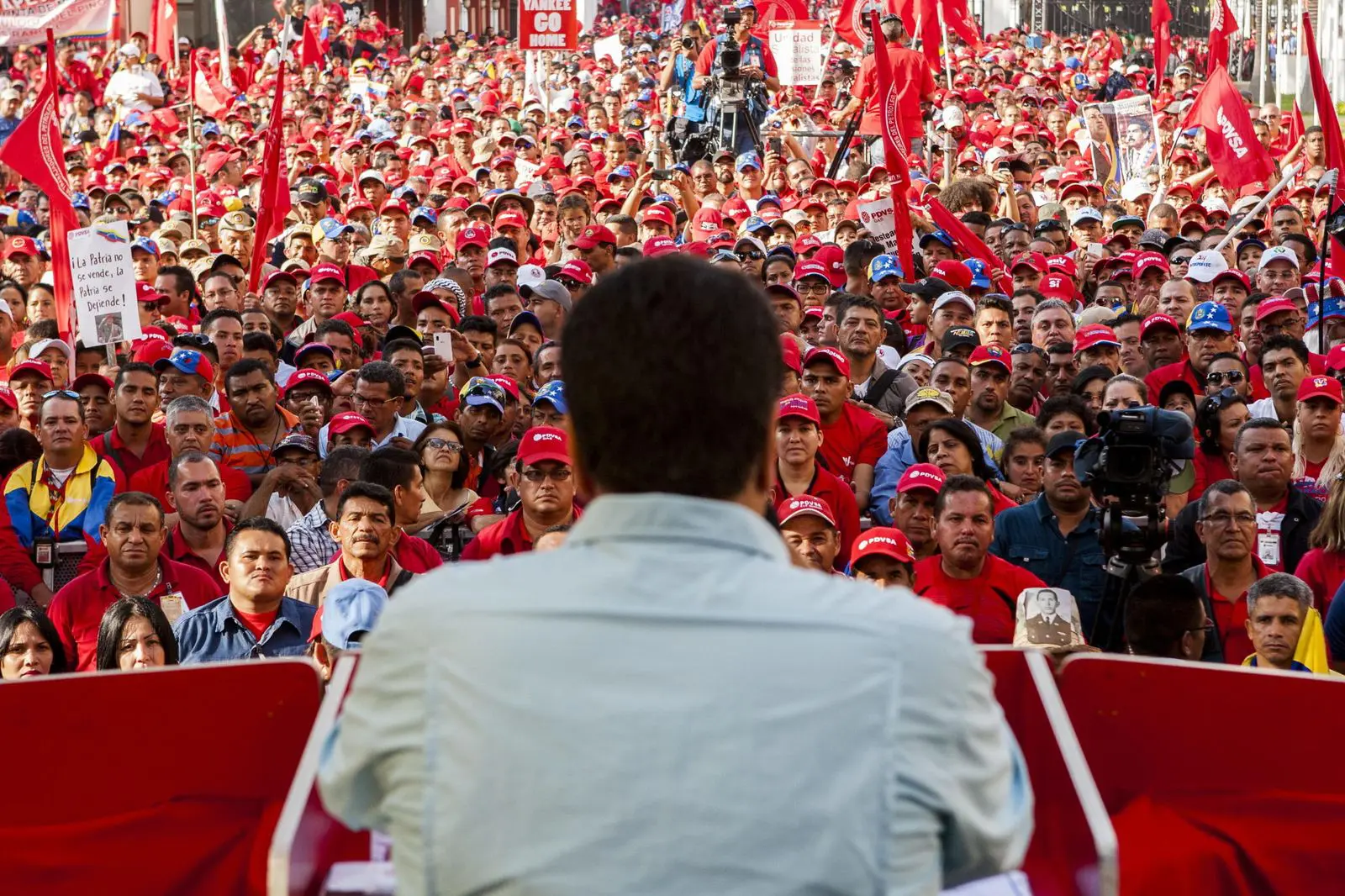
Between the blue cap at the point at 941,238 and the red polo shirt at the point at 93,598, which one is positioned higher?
the blue cap at the point at 941,238

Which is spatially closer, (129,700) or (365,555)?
(129,700)

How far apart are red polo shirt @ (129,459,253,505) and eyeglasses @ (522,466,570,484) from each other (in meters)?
1.80

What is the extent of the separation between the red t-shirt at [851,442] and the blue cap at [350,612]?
12.4 ft

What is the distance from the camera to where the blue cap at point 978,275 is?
41.9ft

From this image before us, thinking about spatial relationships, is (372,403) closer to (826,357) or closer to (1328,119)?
(826,357)

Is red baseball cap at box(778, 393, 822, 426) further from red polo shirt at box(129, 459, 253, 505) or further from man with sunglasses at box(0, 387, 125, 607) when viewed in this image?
man with sunglasses at box(0, 387, 125, 607)

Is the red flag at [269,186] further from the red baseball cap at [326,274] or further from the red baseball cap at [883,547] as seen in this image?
the red baseball cap at [883,547]

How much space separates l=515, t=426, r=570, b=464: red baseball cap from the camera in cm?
706

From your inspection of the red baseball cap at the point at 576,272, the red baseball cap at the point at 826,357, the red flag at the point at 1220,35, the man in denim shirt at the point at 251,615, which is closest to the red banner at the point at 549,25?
the red flag at the point at 1220,35

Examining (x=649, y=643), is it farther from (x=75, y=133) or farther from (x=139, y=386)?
(x=75, y=133)

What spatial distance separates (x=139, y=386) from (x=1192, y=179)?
13.4 metres

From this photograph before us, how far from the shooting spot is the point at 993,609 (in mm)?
6461

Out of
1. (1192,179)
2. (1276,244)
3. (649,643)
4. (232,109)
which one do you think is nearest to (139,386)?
(649,643)

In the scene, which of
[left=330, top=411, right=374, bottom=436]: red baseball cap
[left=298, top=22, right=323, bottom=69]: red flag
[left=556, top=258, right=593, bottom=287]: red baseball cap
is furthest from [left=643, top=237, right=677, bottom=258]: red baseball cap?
[left=298, top=22, right=323, bottom=69]: red flag
